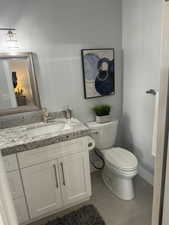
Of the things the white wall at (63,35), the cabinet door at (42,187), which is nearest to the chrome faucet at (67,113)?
the white wall at (63,35)

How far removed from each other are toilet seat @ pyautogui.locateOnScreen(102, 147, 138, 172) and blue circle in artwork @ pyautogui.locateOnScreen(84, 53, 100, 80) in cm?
95

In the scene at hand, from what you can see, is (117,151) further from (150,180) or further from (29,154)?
Answer: (29,154)

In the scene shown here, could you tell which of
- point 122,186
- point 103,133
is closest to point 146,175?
point 122,186

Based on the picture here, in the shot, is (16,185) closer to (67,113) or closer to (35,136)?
→ (35,136)

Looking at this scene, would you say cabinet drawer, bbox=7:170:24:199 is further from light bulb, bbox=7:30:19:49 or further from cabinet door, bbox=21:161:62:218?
light bulb, bbox=7:30:19:49

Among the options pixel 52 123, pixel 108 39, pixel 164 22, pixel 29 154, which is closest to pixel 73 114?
pixel 52 123

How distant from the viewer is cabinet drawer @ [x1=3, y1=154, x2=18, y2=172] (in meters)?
1.34

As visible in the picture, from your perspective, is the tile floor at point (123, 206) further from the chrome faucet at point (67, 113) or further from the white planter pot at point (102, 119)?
the chrome faucet at point (67, 113)

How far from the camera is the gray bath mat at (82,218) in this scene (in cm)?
161

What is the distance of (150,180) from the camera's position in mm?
2049

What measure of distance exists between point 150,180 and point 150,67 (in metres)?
1.37

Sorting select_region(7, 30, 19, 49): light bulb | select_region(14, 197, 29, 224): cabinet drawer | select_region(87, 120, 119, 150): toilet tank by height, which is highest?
select_region(7, 30, 19, 49): light bulb

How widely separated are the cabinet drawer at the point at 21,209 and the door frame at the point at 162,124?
1153mm

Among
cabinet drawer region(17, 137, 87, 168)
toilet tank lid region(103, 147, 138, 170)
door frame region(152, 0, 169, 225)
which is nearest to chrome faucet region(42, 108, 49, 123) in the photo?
cabinet drawer region(17, 137, 87, 168)
